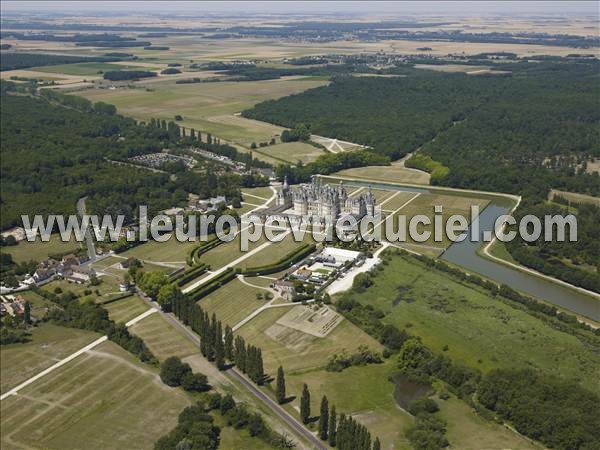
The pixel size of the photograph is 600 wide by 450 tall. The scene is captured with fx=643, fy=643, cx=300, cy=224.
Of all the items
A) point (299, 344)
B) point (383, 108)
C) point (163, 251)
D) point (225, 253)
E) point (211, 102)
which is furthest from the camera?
point (211, 102)

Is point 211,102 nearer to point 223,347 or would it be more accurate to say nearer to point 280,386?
point 223,347

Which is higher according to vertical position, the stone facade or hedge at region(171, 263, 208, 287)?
the stone facade

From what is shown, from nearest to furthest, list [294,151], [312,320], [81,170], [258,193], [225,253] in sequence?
[312,320]
[225,253]
[258,193]
[81,170]
[294,151]

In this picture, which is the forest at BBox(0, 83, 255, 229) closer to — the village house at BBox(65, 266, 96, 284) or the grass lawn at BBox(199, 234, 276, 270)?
the grass lawn at BBox(199, 234, 276, 270)

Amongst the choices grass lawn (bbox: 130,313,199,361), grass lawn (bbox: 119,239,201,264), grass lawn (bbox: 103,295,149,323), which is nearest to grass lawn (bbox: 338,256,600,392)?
grass lawn (bbox: 130,313,199,361)

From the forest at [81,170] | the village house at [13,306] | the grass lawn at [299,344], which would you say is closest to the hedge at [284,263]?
the grass lawn at [299,344]

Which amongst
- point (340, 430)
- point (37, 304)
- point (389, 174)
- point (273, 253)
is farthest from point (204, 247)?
point (389, 174)

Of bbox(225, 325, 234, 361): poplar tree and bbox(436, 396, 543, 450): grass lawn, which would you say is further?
bbox(225, 325, 234, 361): poplar tree
